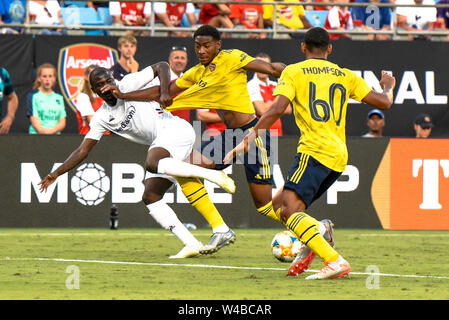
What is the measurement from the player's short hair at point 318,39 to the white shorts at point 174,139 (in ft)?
8.07

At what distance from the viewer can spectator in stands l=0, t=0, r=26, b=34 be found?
17328 millimetres

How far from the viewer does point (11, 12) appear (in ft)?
57.2

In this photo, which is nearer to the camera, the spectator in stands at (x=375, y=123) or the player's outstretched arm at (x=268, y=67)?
the player's outstretched arm at (x=268, y=67)

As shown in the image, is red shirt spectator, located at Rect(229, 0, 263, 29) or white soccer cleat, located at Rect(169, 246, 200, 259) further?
red shirt spectator, located at Rect(229, 0, 263, 29)

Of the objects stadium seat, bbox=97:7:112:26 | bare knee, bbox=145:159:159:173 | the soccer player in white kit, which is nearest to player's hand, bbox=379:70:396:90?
the soccer player in white kit

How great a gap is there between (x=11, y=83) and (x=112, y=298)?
985 centimetres

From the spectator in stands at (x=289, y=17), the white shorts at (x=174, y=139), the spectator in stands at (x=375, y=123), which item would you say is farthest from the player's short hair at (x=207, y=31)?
the spectator in stands at (x=289, y=17)

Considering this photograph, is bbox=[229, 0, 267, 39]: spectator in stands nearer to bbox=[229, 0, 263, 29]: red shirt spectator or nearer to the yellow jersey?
bbox=[229, 0, 263, 29]: red shirt spectator

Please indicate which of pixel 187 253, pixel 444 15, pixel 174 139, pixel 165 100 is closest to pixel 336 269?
pixel 187 253

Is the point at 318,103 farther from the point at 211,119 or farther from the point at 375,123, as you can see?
the point at 375,123

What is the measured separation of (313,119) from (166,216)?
2754 millimetres

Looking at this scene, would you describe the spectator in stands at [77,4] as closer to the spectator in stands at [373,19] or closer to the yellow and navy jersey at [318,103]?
the spectator in stands at [373,19]

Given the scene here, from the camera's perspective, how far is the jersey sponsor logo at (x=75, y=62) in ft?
55.7

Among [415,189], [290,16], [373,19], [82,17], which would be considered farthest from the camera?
[373,19]
